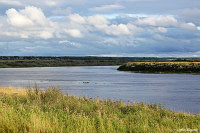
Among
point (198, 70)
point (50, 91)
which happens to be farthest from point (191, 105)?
point (198, 70)

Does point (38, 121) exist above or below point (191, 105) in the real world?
above

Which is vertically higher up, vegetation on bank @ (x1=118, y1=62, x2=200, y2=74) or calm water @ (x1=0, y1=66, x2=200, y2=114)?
vegetation on bank @ (x1=118, y1=62, x2=200, y2=74)

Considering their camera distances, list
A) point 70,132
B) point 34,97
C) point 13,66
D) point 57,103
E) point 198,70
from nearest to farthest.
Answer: point 70,132, point 57,103, point 34,97, point 198,70, point 13,66

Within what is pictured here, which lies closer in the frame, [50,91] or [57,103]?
[57,103]

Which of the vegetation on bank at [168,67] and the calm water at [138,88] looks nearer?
the calm water at [138,88]

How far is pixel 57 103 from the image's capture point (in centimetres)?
1998

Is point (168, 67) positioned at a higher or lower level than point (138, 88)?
higher

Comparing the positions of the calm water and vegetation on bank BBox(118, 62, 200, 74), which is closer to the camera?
the calm water

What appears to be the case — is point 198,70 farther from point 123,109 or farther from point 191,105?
point 123,109

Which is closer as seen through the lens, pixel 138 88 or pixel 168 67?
pixel 138 88

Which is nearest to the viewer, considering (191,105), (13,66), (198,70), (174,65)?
(191,105)

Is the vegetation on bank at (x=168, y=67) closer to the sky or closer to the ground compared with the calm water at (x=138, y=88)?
closer to the sky

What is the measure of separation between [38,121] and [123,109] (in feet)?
28.8

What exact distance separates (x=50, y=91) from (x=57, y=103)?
3.08 meters
